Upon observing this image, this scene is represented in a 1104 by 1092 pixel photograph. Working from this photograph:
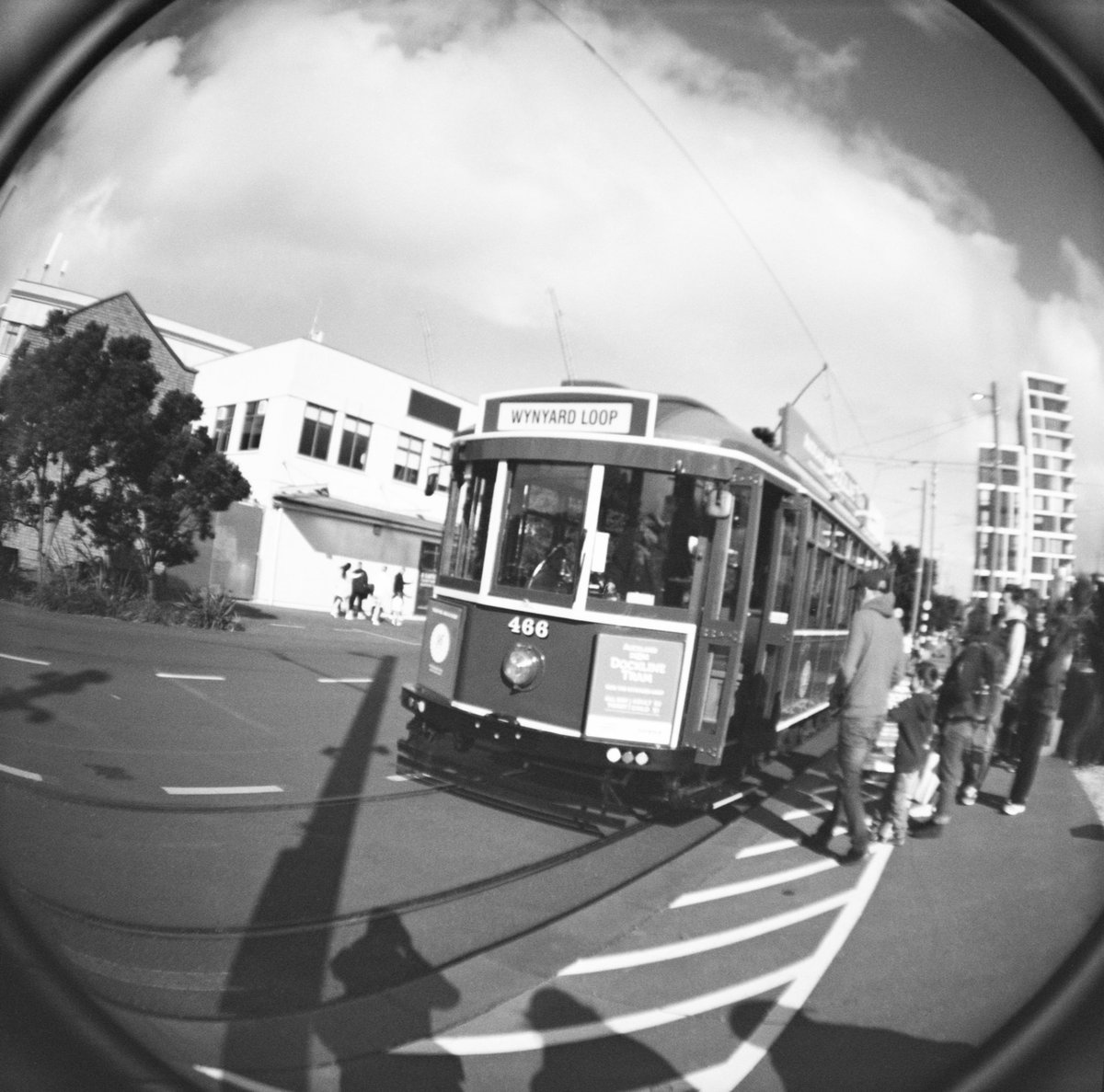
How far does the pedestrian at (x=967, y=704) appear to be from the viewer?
119 centimetres

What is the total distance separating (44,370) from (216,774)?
2.70 m

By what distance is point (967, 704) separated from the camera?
1259 mm

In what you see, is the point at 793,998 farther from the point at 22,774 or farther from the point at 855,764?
the point at 22,774

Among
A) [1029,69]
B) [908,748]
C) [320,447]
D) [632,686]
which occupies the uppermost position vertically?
[1029,69]

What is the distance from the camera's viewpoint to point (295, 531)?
→ 2.46 metres

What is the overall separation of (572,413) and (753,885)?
4.70 feet

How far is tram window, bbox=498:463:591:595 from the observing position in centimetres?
284

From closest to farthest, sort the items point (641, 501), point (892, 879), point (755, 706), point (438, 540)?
point (892, 879)
point (755, 706)
point (641, 501)
point (438, 540)

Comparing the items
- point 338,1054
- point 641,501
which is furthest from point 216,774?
point 641,501

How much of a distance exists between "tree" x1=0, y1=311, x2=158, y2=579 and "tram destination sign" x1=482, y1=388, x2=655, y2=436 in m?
0.97

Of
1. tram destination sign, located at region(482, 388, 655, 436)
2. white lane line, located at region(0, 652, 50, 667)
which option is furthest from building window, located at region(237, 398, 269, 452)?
white lane line, located at region(0, 652, 50, 667)

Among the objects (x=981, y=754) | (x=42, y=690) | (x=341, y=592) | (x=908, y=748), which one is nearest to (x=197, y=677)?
(x=42, y=690)

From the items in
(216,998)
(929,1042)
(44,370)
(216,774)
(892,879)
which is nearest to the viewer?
(929,1042)

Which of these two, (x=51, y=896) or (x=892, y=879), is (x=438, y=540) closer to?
(x=51, y=896)
